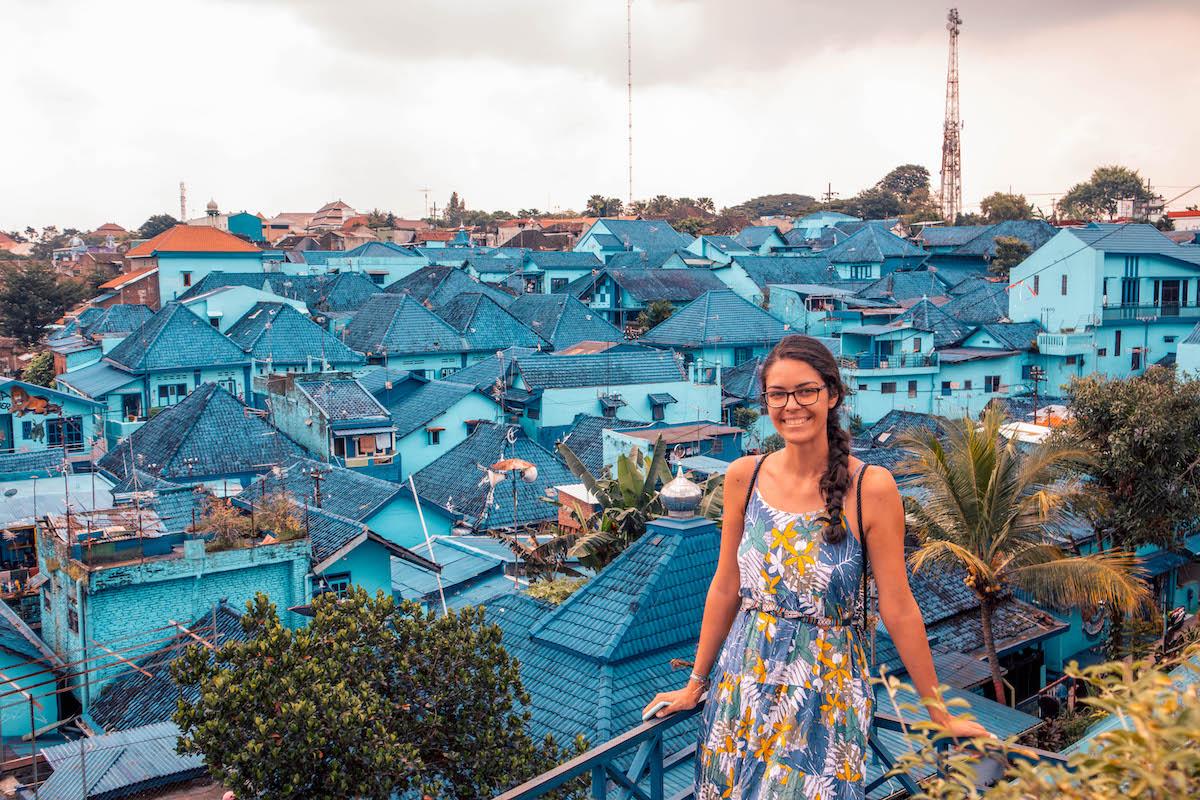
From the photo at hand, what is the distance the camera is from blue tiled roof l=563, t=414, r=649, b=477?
982 inches

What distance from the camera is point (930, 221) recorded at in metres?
79.1

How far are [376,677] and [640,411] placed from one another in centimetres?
2317

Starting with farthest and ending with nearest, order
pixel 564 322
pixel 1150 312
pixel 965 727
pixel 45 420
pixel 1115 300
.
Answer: pixel 564 322, pixel 1150 312, pixel 1115 300, pixel 45 420, pixel 965 727

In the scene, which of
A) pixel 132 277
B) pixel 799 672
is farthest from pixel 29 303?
pixel 799 672

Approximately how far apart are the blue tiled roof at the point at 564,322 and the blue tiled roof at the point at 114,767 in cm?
3183

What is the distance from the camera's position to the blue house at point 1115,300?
35781 millimetres

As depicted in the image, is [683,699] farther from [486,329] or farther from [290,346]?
[486,329]

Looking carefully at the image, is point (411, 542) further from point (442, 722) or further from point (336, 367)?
point (336, 367)

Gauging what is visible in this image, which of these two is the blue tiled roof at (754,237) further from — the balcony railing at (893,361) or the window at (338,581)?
the window at (338,581)

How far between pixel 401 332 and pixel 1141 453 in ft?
95.1

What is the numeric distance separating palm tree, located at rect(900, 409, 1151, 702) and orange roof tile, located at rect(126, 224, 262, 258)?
157ft

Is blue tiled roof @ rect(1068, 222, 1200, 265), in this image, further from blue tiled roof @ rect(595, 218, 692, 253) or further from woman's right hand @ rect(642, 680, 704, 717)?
woman's right hand @ rect(642, 680, 704, 717)

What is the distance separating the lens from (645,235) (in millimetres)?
67438

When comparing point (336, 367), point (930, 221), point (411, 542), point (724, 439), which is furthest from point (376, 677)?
point (930, 221)
